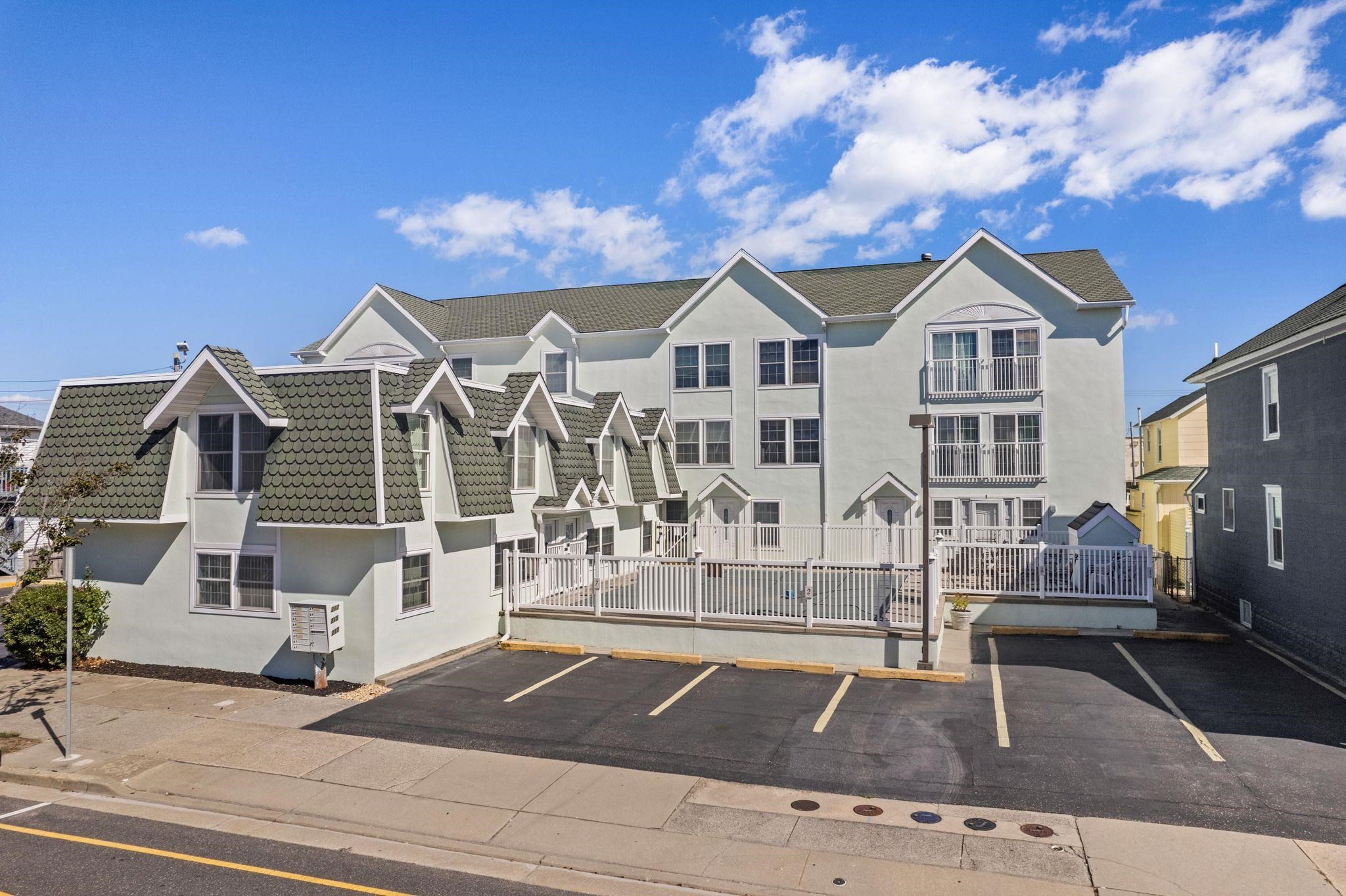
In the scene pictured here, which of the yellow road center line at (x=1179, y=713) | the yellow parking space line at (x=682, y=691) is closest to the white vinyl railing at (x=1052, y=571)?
the yellow road center line at (x=1179, y=713)

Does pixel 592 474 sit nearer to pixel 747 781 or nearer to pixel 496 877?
pixel 747 781

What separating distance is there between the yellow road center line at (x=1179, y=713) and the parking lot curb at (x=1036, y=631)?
1892mm

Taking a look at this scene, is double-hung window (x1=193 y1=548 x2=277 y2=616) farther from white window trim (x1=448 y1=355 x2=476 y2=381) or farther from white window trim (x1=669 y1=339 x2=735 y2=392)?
white window trim (x1=448 y1=355 x2=476 y2=381)

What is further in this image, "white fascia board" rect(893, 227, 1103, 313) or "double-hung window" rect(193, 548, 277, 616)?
"white fascia board" rect(893, 227, 1103, 313)

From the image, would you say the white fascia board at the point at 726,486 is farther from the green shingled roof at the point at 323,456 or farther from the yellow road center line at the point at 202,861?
the yellow road center line at the point at 202,861

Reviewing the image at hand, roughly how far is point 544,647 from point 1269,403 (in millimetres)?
17309

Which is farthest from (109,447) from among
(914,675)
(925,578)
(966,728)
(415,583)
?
(966,728)

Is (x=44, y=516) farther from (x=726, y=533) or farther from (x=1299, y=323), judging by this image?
(x=1299, y=323)

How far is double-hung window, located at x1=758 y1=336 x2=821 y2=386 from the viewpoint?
1221 inches

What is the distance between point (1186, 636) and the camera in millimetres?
18734

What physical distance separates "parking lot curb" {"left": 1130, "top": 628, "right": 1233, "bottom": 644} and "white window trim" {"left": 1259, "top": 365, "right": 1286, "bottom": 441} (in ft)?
15.1

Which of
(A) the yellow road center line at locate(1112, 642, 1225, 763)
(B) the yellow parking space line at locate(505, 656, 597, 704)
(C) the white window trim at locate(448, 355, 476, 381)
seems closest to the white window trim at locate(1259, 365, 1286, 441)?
(A) the yellow road center line at locate(1112, 642, 1225, 763)

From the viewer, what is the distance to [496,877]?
8.19 m

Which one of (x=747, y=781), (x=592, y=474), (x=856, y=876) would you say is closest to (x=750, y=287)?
(x=592, y=474)
